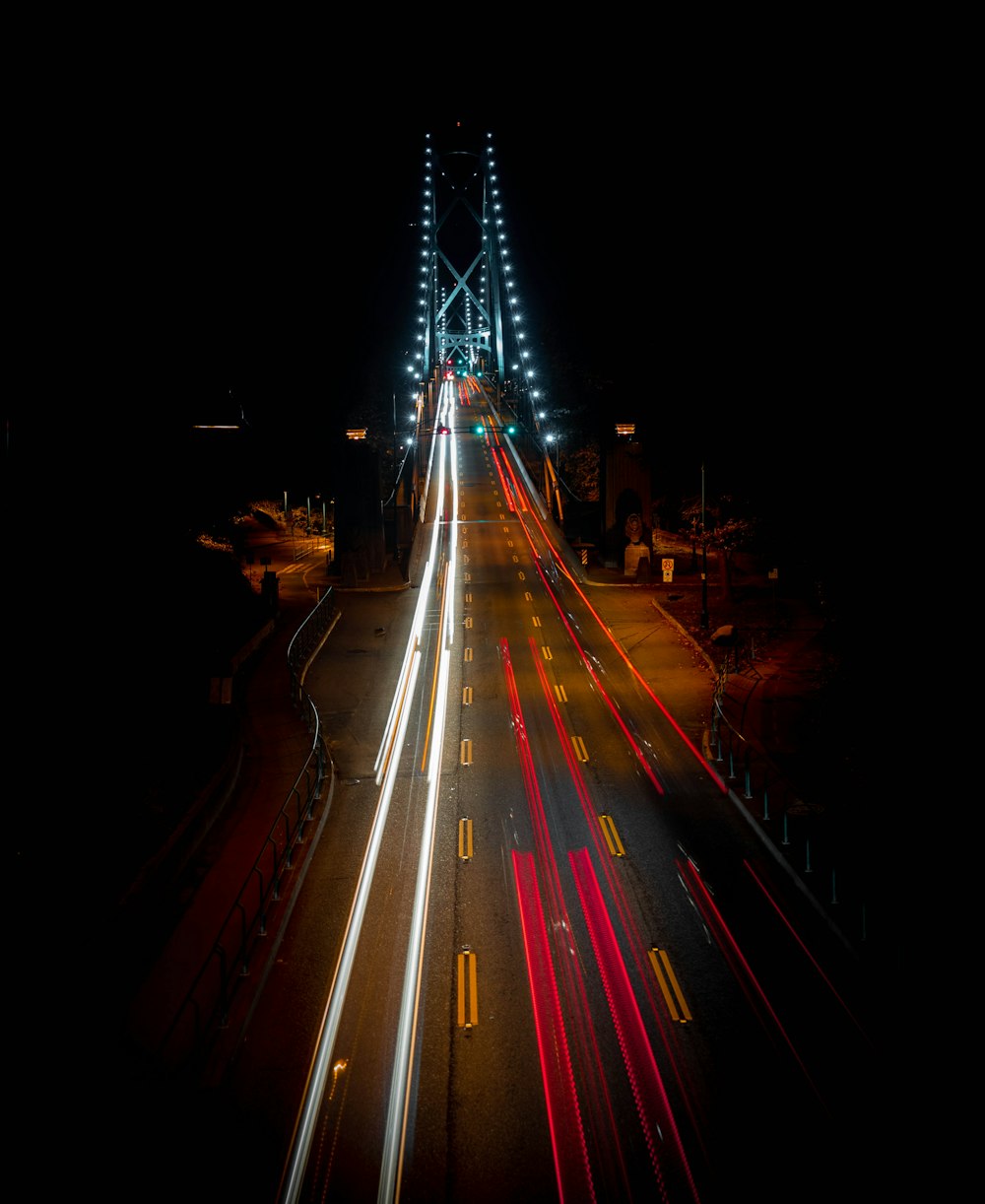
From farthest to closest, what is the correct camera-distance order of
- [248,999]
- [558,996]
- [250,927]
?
[250,927]
[248,999]
[558,996]

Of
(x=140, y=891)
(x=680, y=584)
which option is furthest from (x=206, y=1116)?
(x=680, y=584)

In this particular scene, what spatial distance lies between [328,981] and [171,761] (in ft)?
37.0

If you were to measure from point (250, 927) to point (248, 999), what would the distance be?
4.80ft

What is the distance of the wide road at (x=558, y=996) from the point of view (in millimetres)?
8188

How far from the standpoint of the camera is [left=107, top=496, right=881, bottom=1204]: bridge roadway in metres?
8.19

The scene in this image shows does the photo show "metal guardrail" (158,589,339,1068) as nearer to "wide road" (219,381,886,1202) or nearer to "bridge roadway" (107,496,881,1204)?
"bridge roadway" (107,496,881,1204)

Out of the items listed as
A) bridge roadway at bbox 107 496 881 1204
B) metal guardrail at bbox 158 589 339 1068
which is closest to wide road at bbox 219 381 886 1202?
bridge roadway at bbox 107 496 881 1204

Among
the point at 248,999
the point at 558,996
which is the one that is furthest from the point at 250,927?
the point at 558,996

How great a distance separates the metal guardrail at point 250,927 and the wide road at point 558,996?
437mm

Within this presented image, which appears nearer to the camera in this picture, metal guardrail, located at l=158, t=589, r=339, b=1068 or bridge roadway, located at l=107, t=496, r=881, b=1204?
bridge roadway, located at l=107, t=496, r=881, b=1204

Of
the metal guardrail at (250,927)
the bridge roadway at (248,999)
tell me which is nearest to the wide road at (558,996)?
the bridge roadway at (248,999)

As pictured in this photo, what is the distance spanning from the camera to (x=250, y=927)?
12250 millimetres

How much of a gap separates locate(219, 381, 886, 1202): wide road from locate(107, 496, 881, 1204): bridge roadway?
0.10 meters

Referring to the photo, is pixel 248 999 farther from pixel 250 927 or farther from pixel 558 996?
pixel 558 996
